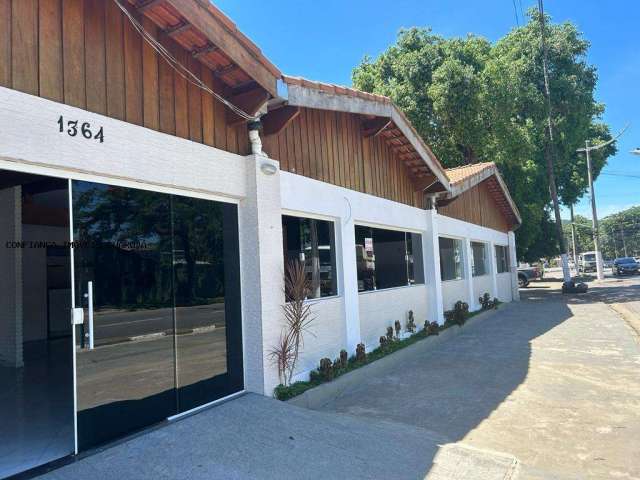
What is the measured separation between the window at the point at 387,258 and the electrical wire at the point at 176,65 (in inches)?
147

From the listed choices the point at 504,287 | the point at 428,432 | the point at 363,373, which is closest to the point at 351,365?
the point at 363,373

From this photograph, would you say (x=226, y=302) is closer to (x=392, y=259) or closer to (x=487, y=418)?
(x=487, y=418)

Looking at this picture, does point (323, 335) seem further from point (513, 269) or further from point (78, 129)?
point (513, 269)

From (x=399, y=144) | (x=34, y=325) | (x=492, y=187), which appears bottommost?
(x=34, y=325)

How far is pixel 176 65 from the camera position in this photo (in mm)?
5109

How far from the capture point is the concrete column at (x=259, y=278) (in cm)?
570

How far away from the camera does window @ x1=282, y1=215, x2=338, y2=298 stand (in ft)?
22.6

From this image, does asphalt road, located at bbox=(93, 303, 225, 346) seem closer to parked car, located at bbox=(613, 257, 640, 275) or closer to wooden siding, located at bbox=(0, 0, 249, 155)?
wooden siding, located at bbox=(0, 0, 249, 155)

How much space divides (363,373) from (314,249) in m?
2.15

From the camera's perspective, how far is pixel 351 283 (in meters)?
8.21

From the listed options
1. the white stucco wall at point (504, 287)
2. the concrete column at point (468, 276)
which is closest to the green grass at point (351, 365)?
the concrete column at point (468, 276)

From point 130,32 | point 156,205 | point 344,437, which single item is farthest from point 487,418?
point 130,32

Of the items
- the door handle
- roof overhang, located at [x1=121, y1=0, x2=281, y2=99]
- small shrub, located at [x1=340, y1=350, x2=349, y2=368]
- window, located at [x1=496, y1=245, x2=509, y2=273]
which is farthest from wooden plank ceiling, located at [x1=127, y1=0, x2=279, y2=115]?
window, located at [x1=496, y1=245, x2=509, y2=273]

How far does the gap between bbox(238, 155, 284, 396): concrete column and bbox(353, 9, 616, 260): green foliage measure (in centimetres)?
1505
